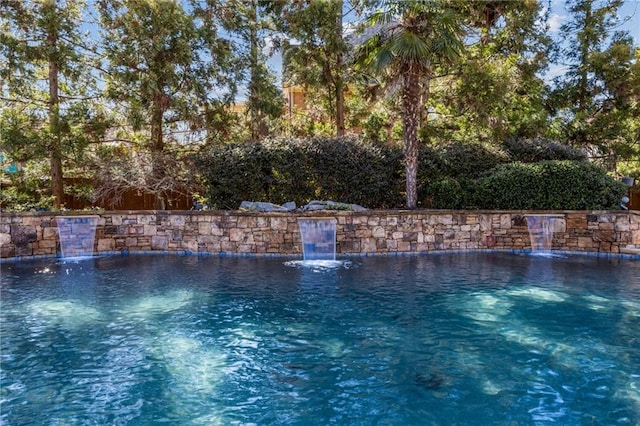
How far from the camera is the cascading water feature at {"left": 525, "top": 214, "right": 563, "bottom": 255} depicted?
11422mm

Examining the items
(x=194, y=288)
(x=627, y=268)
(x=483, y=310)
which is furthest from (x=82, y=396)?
(x=627, y=268)

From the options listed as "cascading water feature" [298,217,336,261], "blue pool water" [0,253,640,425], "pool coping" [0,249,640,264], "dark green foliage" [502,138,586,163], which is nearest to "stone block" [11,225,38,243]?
"pool coping" [0,249,640,264]

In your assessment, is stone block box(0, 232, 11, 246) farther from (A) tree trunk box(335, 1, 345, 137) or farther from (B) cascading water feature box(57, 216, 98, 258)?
(A) tree trunk box(335, 1, 345, 137)

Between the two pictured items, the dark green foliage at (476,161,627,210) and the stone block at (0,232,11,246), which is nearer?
the stone block at (0,232,11,246)

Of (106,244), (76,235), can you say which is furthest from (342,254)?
(76,235)

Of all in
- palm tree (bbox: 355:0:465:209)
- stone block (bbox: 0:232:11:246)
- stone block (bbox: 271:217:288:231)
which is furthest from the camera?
palm tree (bbox: 355:0:465:209)

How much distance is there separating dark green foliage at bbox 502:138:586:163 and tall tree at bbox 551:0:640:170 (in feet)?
10.2

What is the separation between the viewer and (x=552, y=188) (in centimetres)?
1178

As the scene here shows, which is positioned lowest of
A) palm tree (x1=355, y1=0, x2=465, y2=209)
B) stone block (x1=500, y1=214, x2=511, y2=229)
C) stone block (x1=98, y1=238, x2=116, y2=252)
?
stone block (x1=98, y1=238, x2=116, y2=252)

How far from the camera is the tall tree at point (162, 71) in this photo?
553 inches

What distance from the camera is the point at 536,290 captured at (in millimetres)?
7438

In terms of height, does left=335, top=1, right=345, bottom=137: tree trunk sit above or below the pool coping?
above

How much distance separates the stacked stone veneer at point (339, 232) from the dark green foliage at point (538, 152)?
260cm

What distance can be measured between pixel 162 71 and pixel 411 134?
8061 millimetres
